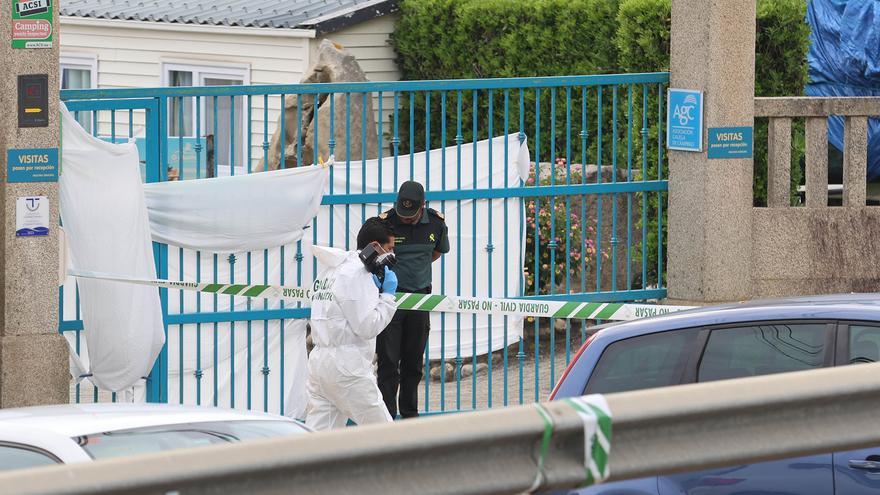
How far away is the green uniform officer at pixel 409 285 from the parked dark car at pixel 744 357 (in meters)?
3.31

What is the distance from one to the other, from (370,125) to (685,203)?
5.85 metres

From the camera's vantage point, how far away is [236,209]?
9.23 meters

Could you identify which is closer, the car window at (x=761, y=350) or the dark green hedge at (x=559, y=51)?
the car window at (x=761, y=350)

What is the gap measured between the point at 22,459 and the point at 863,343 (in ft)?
10.7

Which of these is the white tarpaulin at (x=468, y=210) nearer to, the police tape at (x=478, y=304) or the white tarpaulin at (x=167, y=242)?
the police tape at (x=478, y=304)

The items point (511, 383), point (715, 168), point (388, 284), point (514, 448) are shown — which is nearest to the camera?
point (514, 448)

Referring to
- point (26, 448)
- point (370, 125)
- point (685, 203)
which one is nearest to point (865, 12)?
point (370, 125)

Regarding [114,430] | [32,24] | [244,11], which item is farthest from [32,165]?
[244,11]

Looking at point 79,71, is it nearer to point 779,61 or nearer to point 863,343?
point 779,61

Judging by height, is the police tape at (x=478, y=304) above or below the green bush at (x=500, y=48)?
below

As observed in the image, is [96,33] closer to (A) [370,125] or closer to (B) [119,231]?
(A) [370,125]

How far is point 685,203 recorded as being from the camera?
10.3 metres

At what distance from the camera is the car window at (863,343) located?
5.74m

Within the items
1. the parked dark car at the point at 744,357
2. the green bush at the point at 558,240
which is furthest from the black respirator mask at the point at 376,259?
the green bush at the point at 558,240
